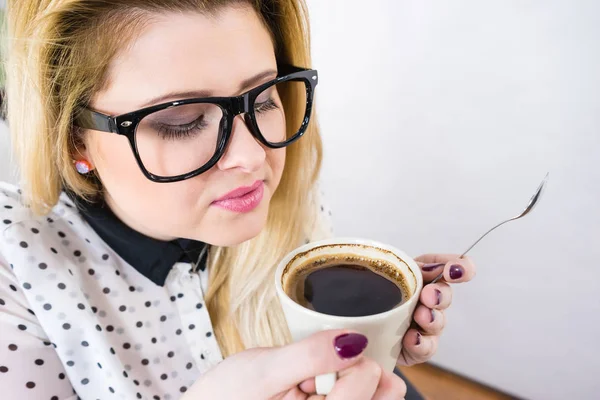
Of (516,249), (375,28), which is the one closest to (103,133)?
(375,28)

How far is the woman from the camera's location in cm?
66

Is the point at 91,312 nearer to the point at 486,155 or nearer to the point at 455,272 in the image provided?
the point at 455,272

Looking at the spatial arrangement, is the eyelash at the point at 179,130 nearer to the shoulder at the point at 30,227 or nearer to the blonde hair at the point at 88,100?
the blonde hair at the point at 88,100

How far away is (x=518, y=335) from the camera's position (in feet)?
5.12

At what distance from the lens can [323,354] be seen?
0.54 metres

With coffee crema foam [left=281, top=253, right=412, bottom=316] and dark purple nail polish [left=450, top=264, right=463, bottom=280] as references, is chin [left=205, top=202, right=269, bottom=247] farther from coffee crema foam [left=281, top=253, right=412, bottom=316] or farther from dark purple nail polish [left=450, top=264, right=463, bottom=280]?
dark purple nail polish [left=450, top=264, right=463, bottom=280]

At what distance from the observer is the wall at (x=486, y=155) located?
3.99 feet

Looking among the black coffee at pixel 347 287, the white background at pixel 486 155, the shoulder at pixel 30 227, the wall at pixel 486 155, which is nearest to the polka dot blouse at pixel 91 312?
the shoulder at pixel 30 227

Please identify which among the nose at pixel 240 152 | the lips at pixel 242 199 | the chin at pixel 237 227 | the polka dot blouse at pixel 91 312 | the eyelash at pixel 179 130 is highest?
the eyelash at pixel 179 130

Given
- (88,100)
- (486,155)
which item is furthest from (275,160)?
(486,155)

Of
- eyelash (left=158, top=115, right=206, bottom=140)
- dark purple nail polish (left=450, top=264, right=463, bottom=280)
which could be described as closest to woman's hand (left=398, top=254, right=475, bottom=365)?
dark purple nail polish (left=450, top=264, right=463, bottom=280)

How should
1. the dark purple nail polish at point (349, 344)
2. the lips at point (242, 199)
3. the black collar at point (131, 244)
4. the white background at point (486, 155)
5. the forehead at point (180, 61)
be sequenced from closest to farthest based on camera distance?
the dark purple nail polish at point (349, 344) → the forehead at point (180, 61) → the lips at point (242, 199) → the black collar at point (131, 244) → the white background at point (486, 155)

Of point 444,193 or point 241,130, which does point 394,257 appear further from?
point 444,193

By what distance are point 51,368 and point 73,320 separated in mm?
83
